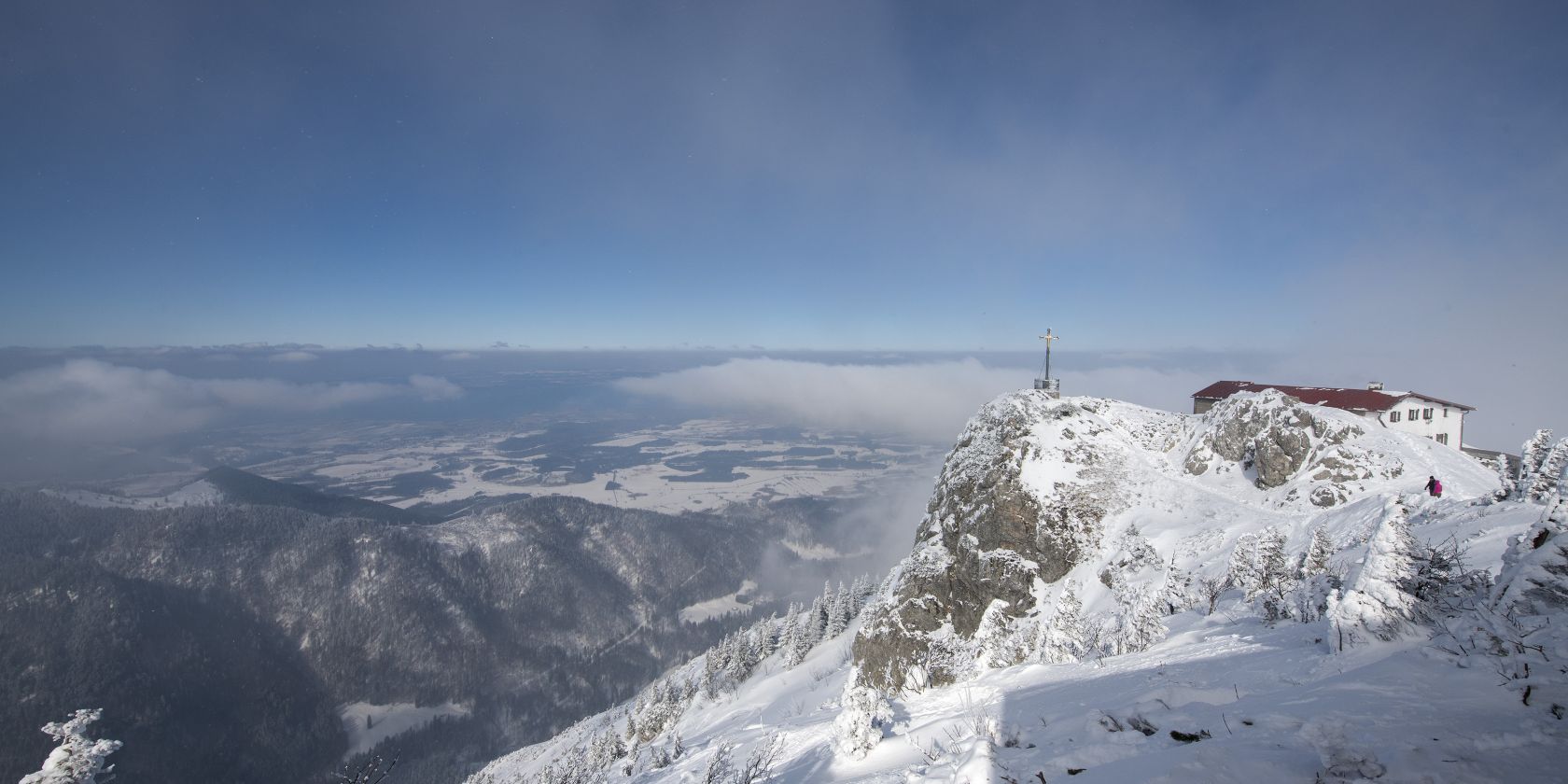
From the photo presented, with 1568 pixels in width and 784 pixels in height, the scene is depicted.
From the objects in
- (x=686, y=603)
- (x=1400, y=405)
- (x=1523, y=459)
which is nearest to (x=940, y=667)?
(x=1523, y=459)

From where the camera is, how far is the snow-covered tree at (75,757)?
10.5 meters

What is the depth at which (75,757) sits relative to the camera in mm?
10766

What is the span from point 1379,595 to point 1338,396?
161 ft

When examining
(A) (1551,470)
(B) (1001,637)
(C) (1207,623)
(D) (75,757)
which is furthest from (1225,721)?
(B) (1001,637)

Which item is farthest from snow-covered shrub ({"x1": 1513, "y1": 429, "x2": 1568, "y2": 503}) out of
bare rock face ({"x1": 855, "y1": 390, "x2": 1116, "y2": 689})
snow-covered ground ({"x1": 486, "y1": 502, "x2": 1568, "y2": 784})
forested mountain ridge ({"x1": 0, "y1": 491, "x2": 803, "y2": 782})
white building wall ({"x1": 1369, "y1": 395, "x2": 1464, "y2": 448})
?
forested mountain ridge ({"x1": 0, "y1": 491, "x2": 803, "y2": 782})

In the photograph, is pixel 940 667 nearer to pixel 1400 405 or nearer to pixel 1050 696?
pixel 1050 696

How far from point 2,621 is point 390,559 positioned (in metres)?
72.2

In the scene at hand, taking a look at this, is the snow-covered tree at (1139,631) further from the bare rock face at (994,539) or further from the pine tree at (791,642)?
the pine tree at (791,642)

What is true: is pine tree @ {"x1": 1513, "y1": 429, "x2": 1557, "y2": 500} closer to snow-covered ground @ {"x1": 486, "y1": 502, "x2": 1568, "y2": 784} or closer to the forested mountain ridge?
snow-covered ground @ {"x1": 486, "y1": 502, "x2": 1568, "y2": 784}

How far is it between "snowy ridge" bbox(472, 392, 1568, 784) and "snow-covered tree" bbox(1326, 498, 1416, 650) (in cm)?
3

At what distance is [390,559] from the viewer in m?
168

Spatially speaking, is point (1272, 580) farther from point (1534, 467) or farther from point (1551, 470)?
point (1534, 467)

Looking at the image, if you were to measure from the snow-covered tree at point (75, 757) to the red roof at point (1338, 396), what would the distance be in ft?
180

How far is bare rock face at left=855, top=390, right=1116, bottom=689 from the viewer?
98.8ft
